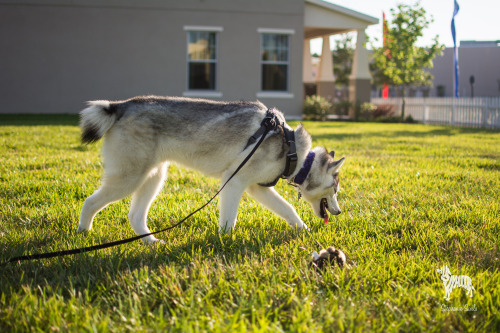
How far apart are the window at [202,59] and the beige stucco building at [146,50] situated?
4 centimetres

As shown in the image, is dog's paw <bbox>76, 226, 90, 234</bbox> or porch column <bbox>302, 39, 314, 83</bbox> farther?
porch column <bbox>302, 39, 314, 83</bbox>

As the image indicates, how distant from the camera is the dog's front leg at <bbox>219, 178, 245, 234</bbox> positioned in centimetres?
355

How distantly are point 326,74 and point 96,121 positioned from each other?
69.2 ft

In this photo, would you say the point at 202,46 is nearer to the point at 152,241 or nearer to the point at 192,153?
the point at 192,153

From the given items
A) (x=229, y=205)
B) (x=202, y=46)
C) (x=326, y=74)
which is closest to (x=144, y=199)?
(x=229, y=205)

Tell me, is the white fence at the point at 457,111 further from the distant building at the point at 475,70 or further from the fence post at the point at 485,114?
the distant building at the point at 475,70

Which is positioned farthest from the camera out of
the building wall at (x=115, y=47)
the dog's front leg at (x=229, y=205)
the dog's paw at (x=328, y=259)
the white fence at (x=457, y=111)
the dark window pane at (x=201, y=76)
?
the white fence at (x=457, y=111)

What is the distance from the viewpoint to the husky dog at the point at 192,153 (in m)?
3.44

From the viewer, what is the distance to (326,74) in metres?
23.3

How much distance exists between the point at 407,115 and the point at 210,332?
2269 cm

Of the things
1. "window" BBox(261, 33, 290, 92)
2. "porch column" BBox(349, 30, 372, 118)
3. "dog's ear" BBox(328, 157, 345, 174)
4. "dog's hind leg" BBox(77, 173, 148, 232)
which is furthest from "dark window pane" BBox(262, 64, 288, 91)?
"dog's hind leg" BBox(77, 173, 148, 232)

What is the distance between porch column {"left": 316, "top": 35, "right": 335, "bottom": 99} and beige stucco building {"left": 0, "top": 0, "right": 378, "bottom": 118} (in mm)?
4623

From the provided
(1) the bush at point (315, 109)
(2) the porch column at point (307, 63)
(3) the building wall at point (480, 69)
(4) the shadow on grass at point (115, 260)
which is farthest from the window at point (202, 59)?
(3) the building wall at point (480, 69)

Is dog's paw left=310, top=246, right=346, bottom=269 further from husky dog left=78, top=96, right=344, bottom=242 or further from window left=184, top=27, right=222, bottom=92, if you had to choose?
window left=184, top=27, right=222, bottom=92
